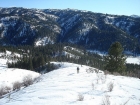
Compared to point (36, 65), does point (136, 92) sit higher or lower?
higher

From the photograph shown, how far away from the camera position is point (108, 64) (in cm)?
4322

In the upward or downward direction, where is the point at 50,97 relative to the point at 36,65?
upward

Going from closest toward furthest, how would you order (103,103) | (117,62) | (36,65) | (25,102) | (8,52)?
(103,103)
(25,102)
(117,62)
(36,65)
(8,52)

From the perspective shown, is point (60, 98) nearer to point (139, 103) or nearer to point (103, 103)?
point (103, 103)

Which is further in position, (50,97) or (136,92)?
(136,92)

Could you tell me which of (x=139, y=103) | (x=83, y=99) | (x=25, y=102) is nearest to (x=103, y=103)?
(x=83, y=99)

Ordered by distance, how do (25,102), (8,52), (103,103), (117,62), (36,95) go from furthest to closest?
1. (8,52)
2. (117,62)
3. (36,95)
4. (25,102)
5. (103,103)

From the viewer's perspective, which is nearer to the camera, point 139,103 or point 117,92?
point 139,103

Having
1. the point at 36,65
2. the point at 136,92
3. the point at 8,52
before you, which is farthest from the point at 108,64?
the point at 8,52

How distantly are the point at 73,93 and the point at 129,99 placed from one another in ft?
9.09

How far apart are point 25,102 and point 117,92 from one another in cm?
471

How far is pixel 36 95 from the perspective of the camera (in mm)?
9938

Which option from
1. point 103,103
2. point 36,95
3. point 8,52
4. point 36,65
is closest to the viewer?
point 103,103

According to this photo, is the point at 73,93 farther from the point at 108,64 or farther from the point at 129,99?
the point at 108,64
